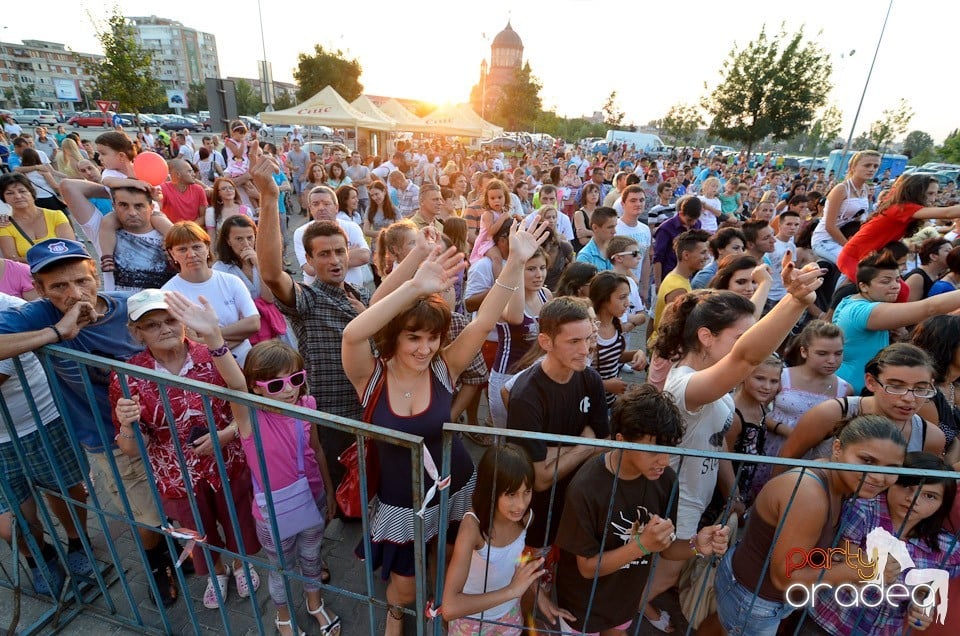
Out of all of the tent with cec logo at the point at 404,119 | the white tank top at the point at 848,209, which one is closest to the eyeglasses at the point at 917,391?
the white tank top at the point at 848,209

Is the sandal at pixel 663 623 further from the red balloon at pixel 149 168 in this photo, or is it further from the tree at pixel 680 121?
the tree at pixel 680 121

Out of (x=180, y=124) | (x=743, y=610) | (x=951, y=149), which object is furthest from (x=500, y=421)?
(x=180, y=124)

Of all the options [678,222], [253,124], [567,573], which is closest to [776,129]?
[678,222]

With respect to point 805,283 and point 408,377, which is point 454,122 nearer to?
point 408,377

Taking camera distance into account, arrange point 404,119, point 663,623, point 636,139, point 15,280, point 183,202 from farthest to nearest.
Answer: point 636,139
point 404,119
point 183,202
point 15,280
point 663,623

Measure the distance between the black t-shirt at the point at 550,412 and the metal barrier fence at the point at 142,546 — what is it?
610mm

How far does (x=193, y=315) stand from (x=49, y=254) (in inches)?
33.4

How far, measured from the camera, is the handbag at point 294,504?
246cm

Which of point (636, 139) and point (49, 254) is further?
point (636, 139)

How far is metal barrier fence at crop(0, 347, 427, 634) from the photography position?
5.98 feet

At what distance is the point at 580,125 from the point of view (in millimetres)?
75812

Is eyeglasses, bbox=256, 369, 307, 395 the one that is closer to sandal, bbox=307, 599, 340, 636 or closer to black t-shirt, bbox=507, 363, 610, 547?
black t-shirt, bbox=507, 363, 610, 547

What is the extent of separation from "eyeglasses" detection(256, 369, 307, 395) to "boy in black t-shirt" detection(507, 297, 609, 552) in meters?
1.11

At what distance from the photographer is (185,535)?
222 cm
